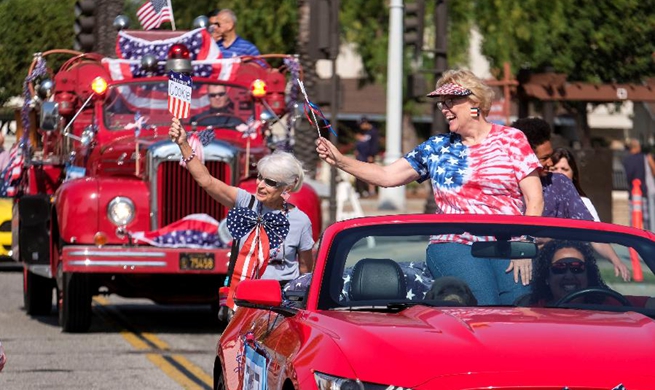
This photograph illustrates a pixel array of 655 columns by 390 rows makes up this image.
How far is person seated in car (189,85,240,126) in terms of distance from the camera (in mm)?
16859

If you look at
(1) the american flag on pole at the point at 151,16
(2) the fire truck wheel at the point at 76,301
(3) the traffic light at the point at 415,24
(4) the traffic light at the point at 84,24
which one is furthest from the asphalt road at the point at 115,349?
(3) the traffic light at the point at 415,24

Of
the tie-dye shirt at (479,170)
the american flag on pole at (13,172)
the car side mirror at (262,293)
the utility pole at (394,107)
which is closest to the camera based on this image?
A: the car side mirror at (262,293)

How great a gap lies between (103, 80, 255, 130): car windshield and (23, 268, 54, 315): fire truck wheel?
201 cm

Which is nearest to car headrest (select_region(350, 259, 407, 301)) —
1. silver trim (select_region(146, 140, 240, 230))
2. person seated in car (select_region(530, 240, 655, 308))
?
person seated in car (select_region(530, 240, 655, 308))

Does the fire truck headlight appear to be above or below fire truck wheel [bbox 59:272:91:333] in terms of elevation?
above

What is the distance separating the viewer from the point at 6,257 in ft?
80.7

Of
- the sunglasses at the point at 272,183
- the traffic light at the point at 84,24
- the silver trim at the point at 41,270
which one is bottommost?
the silver trim at the point at 41,270

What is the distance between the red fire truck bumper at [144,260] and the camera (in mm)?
15289

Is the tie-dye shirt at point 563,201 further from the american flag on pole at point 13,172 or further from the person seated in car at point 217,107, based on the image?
the american flag on pole at point 13,172

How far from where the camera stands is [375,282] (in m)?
6.83

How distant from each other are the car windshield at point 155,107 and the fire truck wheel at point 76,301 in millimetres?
1776

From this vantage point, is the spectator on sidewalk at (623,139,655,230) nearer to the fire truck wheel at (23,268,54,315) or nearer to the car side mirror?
the fire truck wheel at (23,268,54,315)

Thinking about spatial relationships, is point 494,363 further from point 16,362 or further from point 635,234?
point 16,362

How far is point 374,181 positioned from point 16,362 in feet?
17.9
